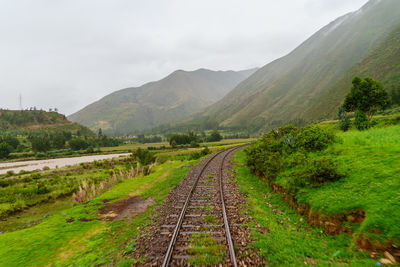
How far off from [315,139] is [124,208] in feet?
48.7

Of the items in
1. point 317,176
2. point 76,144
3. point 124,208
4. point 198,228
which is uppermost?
point 76,144

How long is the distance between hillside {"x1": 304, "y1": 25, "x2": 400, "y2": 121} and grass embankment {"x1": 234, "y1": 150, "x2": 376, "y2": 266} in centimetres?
15373

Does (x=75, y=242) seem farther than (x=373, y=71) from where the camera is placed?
No

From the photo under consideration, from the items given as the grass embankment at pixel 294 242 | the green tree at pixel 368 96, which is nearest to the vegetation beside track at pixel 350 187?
the grass embankment at pixel 294 242

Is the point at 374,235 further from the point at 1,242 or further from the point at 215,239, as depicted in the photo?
the point at 1,242

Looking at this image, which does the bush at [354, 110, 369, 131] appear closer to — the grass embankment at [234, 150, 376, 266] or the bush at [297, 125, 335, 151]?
the bush at [297, 125, 335, 151]

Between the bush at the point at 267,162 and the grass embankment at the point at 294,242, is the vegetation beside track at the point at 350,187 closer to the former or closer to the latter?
the bush at the point at 267,162

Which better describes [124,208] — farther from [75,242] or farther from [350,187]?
[350,187]

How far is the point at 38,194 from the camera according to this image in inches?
976

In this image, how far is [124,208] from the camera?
12.0m

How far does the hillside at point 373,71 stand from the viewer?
405 feet

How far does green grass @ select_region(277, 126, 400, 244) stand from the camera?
5.01m

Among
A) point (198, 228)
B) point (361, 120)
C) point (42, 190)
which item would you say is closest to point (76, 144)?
point (42, 190)

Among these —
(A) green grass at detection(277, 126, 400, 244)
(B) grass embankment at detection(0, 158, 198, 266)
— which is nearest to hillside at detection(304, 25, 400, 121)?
(A) green grass at detection(277, 126, 400, 244)
